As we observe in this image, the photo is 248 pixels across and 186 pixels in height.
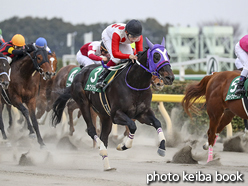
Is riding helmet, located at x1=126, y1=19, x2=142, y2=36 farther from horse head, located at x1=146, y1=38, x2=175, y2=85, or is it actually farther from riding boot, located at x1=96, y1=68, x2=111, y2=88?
riding boot, located at x1=96, y1=68, x2=111, y2=88

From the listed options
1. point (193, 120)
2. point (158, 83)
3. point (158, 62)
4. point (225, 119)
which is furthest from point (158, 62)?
point (193, 120)

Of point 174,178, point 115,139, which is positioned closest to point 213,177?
point 174,178

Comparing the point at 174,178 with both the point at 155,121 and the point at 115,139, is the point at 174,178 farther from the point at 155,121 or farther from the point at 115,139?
the point at 115,139

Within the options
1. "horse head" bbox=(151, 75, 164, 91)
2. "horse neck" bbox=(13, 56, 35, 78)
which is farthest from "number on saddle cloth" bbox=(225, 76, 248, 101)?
"horse neck" bbox=(13, 56, 35, 78)

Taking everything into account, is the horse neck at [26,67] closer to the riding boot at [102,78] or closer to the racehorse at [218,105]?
the riding boot at [102,78]

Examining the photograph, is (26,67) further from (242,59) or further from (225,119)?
(242,59)

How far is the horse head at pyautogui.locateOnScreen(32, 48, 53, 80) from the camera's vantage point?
339 inches

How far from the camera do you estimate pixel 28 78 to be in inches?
347

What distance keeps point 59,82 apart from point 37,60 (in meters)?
2.17

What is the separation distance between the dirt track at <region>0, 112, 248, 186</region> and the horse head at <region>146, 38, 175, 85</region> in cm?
116

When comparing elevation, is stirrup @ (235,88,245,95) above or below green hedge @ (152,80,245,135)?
above

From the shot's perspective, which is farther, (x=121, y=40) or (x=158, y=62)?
(x=121, y=40)

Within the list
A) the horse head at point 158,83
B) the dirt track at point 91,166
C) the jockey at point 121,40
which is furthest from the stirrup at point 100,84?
the dirt track at point 91,166

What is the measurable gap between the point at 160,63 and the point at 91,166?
187 centimetres
